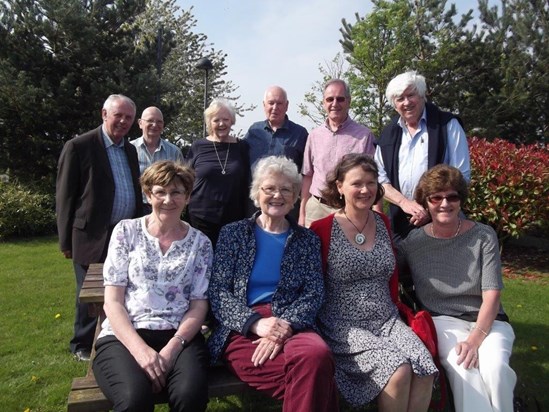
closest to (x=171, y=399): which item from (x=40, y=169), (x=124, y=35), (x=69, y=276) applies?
(x=69, y=276)

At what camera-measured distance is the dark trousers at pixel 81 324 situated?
4.44 meters

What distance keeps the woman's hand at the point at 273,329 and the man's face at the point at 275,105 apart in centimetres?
226

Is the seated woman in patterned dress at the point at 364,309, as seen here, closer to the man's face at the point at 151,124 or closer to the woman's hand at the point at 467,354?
the woman's hand at the point at 467,354

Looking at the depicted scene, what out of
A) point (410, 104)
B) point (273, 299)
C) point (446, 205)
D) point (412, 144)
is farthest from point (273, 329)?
point (410, 104)

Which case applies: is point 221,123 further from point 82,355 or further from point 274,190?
point 82,355

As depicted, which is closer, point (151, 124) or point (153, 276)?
point (153, 276)

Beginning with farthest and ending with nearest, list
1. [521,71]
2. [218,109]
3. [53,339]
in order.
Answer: [521,71]
[53,339]
[218,109]

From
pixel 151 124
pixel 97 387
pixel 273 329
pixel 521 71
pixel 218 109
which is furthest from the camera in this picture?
pixel 521 71

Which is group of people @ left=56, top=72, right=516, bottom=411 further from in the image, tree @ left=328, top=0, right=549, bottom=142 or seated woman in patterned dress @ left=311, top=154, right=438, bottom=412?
tree @ left=328, top=0, right=549, bottom=142

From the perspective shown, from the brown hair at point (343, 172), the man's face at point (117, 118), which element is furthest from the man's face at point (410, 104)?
the man's face at point (117, 118)

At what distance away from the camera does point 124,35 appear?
15.2 m

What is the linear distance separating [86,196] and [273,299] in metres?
2.05

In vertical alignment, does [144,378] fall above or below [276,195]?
below

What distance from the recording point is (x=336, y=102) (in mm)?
4324
